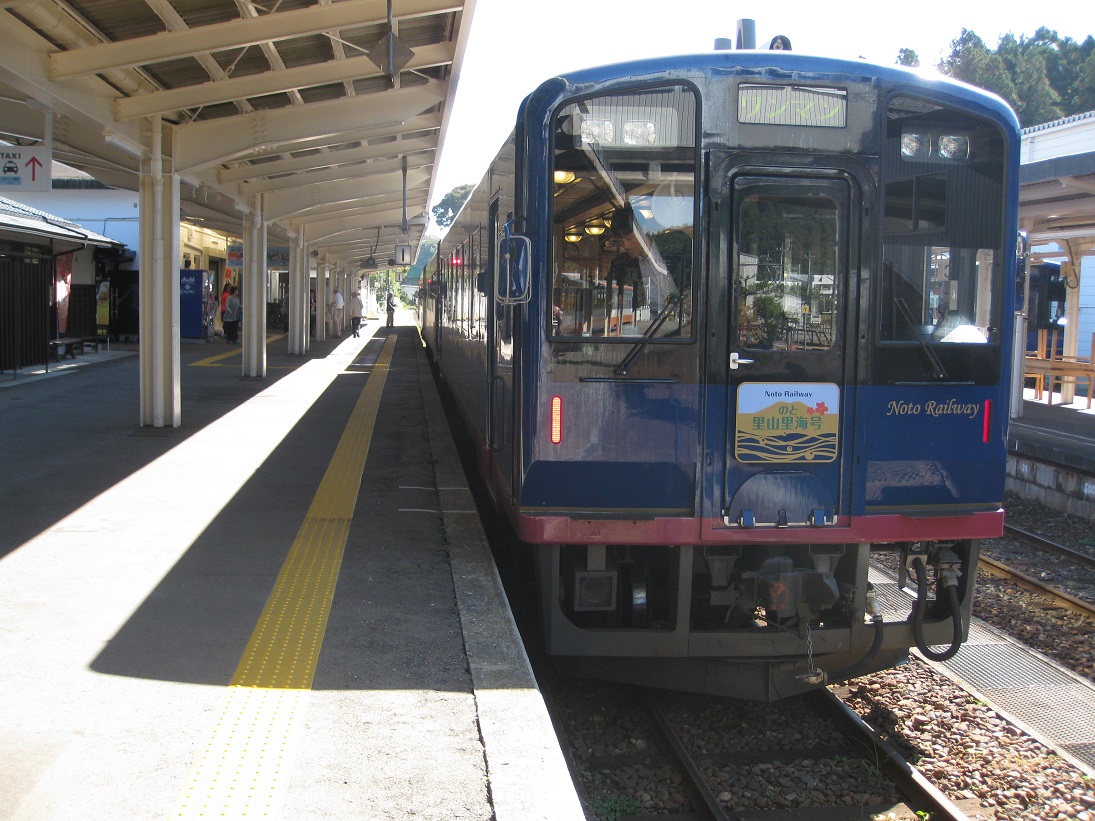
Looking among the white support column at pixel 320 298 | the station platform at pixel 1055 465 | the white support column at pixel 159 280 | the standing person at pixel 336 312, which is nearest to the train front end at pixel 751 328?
the station platform at pixel 1055 465

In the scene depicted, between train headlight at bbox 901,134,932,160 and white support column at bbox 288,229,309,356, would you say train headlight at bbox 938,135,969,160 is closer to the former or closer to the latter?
train headlight at bbox 901,134,932,160

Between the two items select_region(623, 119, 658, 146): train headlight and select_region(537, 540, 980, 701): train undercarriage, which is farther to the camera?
select_region(537, 540, 980, 701): train undercarriage

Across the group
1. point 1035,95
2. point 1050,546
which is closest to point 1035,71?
point 1035,95

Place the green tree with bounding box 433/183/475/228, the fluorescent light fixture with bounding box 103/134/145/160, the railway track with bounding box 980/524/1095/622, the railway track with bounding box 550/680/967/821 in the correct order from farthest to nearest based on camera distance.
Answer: the green tree with bounding box 433/183/475/228 → the fluorescent light fixture with bounding box 103/134/145/160 → the railway track with bounding box 980/524/1095/622 → the railway track with bounding box 550/680/967/821

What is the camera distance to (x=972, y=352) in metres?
4.93

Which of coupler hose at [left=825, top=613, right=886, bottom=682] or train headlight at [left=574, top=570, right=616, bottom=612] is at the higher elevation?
train headlight at [left=574, top=570, right=616, bottom=612]

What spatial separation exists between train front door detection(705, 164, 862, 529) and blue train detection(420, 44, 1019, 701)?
0.01 metres

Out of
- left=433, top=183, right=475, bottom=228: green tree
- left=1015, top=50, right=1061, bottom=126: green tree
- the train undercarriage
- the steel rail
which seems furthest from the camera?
left=433, top=183, right=475, bottom=228: green tree

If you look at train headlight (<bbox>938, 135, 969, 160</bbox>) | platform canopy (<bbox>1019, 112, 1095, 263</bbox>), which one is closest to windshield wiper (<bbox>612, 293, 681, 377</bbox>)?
train headlight (<bbox>938, 135, 969, 160</bbox>)

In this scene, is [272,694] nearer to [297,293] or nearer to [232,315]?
[297,293]

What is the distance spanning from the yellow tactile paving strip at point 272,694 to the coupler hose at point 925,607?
2768 mm

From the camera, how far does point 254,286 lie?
663 inches

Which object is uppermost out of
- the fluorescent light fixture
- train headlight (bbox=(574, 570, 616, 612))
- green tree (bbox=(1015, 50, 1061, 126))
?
green tree (bbox=(1015, 50, 1061, 126))

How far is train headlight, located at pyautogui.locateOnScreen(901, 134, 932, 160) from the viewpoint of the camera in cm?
481
